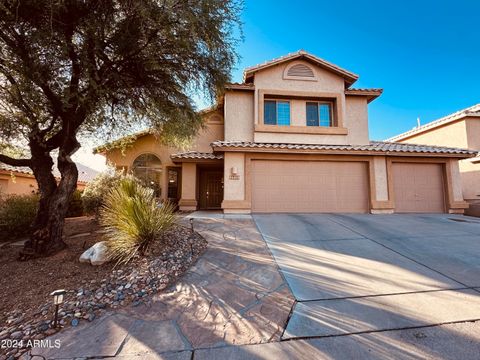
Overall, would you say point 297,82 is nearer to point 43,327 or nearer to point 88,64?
point 88,64

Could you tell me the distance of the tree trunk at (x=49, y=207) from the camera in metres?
5.22

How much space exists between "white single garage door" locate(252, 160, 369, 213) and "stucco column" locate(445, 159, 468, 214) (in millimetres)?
4225

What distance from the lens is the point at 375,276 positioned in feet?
12.9

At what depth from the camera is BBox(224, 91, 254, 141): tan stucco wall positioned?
11.9 meters

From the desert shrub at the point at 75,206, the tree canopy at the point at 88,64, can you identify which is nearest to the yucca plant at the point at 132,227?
the tree canopy at the point at 88,64

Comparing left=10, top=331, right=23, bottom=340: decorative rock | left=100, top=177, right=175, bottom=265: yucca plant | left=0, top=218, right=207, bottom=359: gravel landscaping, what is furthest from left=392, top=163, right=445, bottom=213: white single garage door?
left=10, top=331, right=23, bottom=340: decorative rock

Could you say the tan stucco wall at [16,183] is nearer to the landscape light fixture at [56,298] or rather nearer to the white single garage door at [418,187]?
the landscape light fixture at [56,298]

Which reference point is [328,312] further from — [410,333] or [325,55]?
[325,55]

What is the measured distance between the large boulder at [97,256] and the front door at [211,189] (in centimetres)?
893

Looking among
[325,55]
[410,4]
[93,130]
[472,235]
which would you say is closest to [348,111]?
[325,55]

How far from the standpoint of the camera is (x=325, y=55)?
487 inches

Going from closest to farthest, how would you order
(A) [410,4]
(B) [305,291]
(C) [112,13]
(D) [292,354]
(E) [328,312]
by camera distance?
(D) [292,354] < (E) [328,312] < (B) [305,291] < (C) [112,13] < (A) [410,4]

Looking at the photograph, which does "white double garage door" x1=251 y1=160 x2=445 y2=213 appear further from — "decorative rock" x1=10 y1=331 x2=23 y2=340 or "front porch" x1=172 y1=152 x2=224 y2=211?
"decorative rock" x1=10 y1=331 x2=23 y2=340

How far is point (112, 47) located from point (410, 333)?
8.07m
